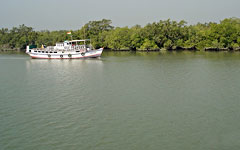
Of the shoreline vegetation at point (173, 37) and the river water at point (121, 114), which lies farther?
the shoreline vegetation at point (173, 37)

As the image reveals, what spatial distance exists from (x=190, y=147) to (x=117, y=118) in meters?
5.56

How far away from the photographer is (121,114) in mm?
17734

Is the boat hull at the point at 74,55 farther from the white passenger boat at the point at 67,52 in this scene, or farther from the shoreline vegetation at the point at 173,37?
the shoreline vegetation at the point at 173,37

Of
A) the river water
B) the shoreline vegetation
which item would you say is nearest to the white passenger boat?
the shoreline vegetation

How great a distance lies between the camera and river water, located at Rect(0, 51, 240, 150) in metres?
13.6

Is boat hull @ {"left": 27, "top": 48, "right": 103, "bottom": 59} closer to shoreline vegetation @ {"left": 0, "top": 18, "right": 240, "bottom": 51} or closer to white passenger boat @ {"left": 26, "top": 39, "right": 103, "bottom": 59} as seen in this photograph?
→ white passenger boat @ {"left": 26, "top": 39, "right": 103, "bottom": 59}

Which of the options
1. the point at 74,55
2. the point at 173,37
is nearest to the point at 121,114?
the point at 74,55

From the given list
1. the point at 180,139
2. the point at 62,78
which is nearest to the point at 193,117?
the point at 180,139

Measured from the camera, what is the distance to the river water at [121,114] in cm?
1355

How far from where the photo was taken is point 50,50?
58406 millimetres

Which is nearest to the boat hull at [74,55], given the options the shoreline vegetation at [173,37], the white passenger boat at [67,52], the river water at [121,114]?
the white passenger boat at [67,52]

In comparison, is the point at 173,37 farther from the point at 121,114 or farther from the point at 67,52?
the point at 121,114

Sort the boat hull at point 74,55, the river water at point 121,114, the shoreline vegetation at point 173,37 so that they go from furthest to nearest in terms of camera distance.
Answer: the shoreline vegetation at point 173,37 < the boat hull at point 74,55 < the river water at point 121,114

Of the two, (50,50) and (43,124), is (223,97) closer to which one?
(43,124)
